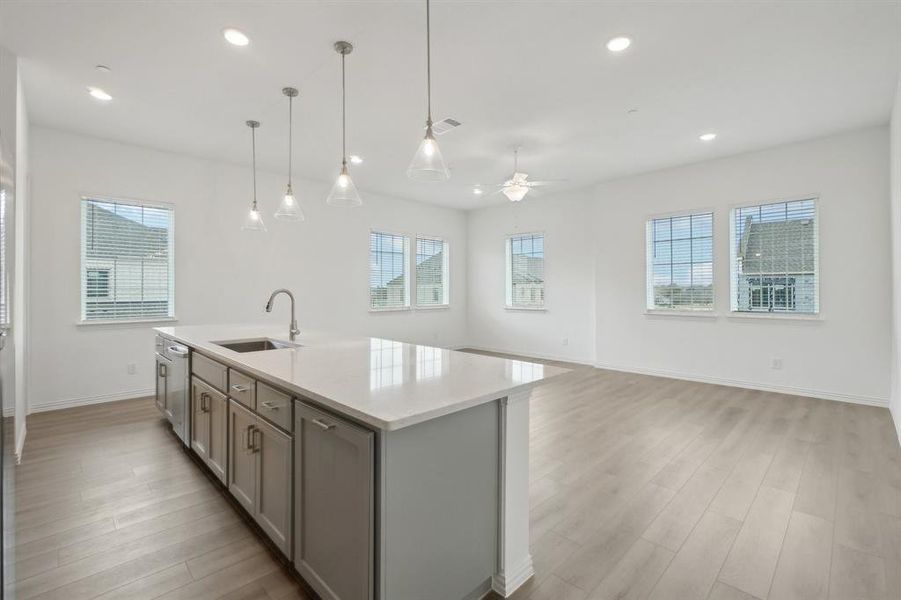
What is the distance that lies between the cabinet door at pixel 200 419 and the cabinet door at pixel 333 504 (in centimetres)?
135

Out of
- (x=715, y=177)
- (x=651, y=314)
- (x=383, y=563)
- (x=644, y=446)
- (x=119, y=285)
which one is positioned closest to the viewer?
(x=383, y=563)

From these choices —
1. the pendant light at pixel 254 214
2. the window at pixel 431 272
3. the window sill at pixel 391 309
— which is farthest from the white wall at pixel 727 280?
the pendant light at pixel 254 214

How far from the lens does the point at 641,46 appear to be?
297 centimetres

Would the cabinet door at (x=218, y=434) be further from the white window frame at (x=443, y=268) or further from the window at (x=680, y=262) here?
the window at (x=680, y=262)

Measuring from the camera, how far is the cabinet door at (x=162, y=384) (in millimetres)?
3629

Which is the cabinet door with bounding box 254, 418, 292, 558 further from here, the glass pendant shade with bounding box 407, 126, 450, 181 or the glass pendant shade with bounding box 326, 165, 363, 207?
the glass pendant shade with bounding box 326, 165, 363, 207

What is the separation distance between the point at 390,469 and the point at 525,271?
6.99 meters

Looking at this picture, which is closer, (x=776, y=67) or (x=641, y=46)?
(x=641, y=46)

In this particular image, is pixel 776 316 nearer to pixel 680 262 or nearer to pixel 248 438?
pixel 680 262

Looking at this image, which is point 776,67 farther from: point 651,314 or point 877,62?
point 651,314

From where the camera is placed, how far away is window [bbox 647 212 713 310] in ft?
18.8

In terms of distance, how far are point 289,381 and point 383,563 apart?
776 mm

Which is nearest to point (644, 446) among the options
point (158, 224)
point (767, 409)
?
point (767, 409)

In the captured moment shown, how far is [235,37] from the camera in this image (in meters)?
2.85
